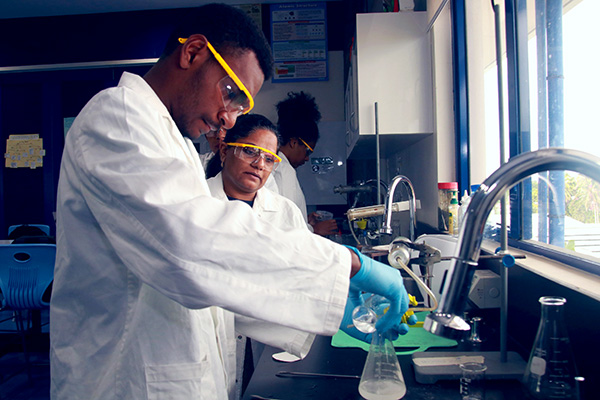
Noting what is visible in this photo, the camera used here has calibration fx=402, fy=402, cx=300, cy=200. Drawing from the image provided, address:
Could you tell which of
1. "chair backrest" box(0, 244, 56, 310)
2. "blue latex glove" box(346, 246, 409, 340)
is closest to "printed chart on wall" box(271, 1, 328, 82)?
"chair backrest" box(0, 244, 56, 310)

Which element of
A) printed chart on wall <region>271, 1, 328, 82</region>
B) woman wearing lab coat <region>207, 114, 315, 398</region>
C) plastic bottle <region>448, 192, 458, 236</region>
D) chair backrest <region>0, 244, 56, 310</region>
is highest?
printed chart on wall <region>271, 1, 328, 82</region>

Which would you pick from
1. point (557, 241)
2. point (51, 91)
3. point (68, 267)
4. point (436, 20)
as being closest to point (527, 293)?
point (557, 241)

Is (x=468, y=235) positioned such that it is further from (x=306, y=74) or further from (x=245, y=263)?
(x=306, y=74)

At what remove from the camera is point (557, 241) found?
1.36 metres

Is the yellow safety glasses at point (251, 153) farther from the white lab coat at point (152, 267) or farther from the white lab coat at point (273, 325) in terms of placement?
the white lab coat at point (152, 267)

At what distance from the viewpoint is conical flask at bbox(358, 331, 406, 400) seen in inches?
35.9

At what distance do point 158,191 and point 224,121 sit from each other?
379mm

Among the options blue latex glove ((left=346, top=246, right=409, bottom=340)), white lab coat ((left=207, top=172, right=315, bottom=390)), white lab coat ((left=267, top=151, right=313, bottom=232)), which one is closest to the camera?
blue latex glove ((left=346, top=246, right=409, bottom=340))

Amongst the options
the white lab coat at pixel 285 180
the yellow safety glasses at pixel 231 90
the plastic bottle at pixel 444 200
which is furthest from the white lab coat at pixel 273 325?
the white lab coat at pixel 285 180

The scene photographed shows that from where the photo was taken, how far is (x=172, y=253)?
667 millimetres

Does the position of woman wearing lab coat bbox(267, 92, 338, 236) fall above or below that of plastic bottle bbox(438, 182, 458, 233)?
above

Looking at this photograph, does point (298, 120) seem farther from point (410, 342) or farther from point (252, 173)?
point (410, 342)

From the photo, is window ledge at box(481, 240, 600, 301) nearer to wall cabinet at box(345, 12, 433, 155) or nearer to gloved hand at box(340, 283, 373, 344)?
gloved hand at box(340, 283, 373, 344)

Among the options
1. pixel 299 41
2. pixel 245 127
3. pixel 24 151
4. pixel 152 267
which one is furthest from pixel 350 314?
pixel 24 151
